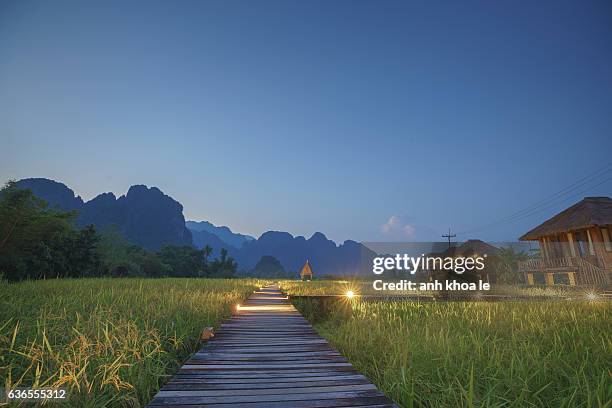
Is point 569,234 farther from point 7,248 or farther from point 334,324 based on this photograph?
point 7,248

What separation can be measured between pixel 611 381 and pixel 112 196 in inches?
5687

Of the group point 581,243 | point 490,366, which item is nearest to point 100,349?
point 490,366

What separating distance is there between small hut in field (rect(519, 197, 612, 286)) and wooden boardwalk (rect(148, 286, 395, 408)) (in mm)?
20822

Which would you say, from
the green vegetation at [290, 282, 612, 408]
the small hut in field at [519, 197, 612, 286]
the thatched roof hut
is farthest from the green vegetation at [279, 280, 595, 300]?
the green vegetation at [290, 282, 612, 408]

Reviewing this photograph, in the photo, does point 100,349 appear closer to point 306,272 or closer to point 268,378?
point 268,378

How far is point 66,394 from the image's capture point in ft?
7.84

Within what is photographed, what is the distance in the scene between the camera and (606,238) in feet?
61.5

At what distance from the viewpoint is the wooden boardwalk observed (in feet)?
8.33

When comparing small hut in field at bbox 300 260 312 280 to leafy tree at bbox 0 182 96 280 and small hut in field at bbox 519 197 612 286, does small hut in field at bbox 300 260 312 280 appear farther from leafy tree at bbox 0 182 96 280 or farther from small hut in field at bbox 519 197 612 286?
small hut in field at bbox 519 197 612 286

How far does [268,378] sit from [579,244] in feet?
88.3

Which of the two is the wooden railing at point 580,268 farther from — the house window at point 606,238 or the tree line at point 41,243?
the tree line at point 41,243

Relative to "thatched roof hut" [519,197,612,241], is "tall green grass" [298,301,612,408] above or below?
below

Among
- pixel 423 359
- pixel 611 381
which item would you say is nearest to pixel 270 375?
pixel 423 359

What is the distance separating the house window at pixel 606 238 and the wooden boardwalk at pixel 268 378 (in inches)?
862
